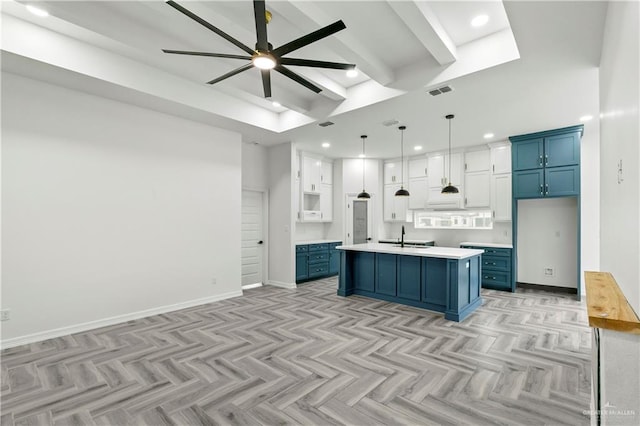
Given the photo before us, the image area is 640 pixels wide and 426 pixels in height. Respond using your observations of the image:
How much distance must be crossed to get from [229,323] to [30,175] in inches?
119

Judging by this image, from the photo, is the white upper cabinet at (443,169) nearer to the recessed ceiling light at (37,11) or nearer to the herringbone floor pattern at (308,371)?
the herringbone floor pattern at (308,371)

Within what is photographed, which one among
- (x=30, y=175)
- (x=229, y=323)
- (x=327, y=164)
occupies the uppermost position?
(x=327, y=164)

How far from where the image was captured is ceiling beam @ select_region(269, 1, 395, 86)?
284cm

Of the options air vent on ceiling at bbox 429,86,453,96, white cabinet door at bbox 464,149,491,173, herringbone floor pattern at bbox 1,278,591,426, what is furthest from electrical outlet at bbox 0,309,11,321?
white cabinet door at bbox 464,149,491,173

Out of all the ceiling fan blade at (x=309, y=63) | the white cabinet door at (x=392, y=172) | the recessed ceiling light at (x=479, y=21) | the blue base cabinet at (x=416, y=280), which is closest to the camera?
the ceiling fan blade at (x=309, y=63)

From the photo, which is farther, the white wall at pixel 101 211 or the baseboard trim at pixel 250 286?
the baseboard trim at pixel 250 286

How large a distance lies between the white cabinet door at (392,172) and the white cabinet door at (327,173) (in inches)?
61.1

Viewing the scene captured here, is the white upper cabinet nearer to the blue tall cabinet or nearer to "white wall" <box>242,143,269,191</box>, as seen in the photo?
the blue tall cabinet

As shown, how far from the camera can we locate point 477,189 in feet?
23.1

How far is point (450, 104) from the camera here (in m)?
4.55

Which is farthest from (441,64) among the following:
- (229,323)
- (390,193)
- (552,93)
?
(390,193)

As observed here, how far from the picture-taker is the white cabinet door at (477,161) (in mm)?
6924

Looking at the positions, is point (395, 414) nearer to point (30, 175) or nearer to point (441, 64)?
point (441, 64)

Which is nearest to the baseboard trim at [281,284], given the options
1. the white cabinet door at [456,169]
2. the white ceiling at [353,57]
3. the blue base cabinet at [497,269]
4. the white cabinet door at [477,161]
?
the white ceiling at [353,57]
